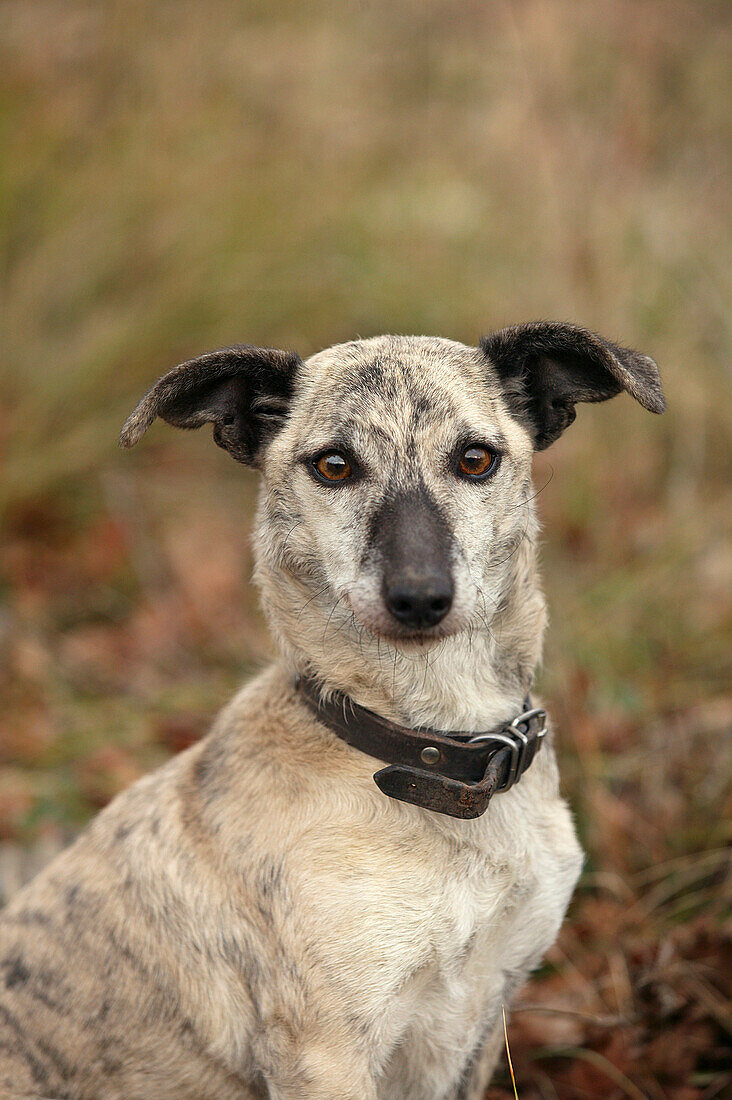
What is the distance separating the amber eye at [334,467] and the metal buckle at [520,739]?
0.78 metres

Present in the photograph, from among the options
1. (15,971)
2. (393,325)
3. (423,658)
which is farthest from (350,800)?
(393,325)

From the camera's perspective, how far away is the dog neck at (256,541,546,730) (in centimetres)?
264

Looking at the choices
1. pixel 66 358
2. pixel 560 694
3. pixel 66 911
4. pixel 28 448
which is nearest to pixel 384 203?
pixel 66 358

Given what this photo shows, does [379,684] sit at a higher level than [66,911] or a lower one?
higher

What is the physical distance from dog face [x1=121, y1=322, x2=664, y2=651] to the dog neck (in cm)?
1

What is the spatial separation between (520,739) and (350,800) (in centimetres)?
47

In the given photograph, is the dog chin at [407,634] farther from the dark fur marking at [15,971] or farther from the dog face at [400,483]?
the dark fur marking at [15,971]

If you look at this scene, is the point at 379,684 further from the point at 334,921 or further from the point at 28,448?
the point at 28,448

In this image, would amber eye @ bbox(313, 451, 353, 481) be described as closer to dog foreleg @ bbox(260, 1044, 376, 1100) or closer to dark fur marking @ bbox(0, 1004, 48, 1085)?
dog foreleg @ bbox(260, 1044, 376, 1100)

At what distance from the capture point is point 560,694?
4547 mm

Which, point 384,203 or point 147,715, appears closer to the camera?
point 147,715

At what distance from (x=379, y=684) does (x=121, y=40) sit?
22.1 feet

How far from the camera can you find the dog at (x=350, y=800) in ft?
7.86

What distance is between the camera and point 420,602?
92.7 inches
